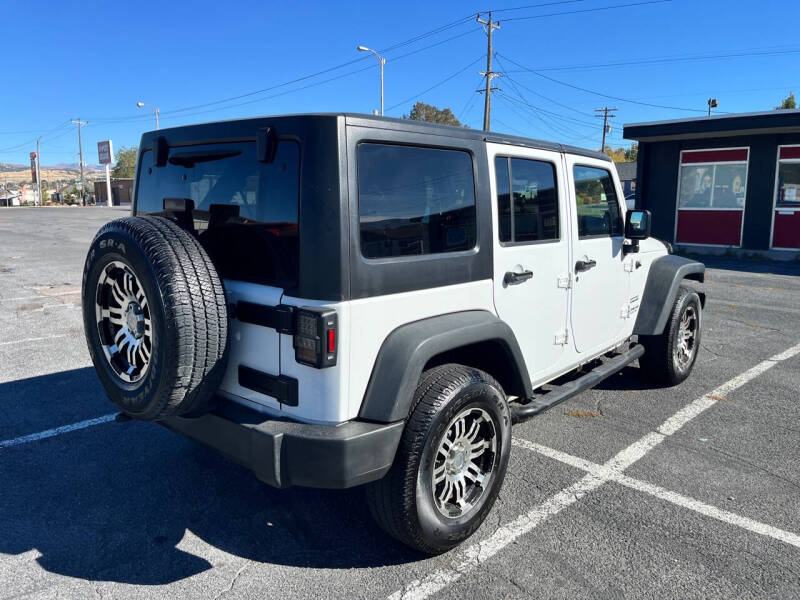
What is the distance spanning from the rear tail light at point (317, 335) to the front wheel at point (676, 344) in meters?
3.52

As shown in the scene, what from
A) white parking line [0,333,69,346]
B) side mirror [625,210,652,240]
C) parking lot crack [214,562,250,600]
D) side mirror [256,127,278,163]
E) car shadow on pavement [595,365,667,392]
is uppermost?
side mirror [256,127,278,163]

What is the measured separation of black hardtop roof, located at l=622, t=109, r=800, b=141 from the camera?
13961 mm

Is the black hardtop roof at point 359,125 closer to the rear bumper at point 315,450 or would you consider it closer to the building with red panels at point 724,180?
the rear bumper at point 315,450

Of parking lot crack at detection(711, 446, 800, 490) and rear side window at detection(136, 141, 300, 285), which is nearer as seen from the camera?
rear side window at detection(136, 141, 300, 285)

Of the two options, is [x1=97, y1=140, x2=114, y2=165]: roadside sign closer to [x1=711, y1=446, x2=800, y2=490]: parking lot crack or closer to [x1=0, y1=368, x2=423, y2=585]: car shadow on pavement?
[x1=0, y1=368, x2=423, y2=585]: car shadow on pavement

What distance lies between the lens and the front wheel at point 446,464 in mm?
2688

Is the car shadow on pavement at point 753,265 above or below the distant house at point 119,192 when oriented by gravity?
below

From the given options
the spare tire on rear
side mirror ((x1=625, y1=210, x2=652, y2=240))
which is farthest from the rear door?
side mirror ((x1=625, y1=210, x2=652, y2=240))

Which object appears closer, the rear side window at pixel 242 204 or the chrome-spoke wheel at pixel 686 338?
the rear side window at pixel 242 204

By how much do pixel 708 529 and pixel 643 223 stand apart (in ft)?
7.17

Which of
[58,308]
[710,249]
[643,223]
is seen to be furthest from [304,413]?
[710,249]

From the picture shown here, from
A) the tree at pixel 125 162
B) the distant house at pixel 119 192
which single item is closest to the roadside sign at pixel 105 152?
the distant house at pixel 119 192

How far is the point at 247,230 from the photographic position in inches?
109

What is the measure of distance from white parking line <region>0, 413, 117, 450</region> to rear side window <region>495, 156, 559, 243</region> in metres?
3.25
